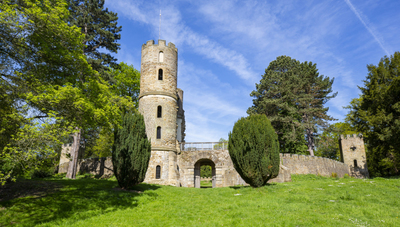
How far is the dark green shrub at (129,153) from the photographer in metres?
14.2

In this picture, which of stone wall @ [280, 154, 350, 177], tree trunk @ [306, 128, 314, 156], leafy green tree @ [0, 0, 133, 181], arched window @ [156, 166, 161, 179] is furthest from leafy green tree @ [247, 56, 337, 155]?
leafy green tree @ [0, 0, 133, 181]

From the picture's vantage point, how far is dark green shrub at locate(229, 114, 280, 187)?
1382 centimetres

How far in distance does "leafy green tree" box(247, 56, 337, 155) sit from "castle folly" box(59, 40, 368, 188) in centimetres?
565

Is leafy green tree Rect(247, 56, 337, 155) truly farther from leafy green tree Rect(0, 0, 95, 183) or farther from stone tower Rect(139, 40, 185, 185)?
Result: leafy green tree Rect(0, 0, 95, 183)

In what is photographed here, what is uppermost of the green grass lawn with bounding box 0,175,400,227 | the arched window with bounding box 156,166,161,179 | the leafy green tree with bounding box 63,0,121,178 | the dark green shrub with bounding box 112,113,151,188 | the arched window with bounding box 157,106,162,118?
the leafy green tree with bounding box 63,0,121,178

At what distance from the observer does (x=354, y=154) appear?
1335 inches

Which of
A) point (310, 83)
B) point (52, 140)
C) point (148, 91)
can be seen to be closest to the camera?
point (52, 140)

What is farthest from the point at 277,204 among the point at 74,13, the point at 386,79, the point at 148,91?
the point at 74,13

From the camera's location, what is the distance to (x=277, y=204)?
1009cm

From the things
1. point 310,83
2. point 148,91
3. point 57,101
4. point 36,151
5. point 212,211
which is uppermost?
point 310,83

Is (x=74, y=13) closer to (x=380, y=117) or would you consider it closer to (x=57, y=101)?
(x=57, y=101)

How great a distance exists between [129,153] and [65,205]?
4.85m

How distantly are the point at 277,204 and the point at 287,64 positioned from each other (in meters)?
31.2

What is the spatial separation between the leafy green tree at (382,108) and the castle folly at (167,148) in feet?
23.9
